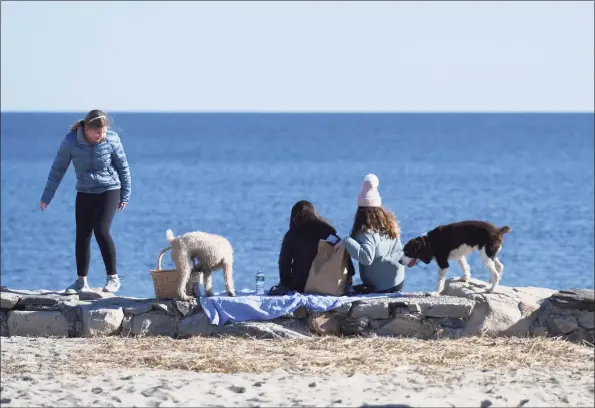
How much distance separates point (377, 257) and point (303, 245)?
2.26 ft

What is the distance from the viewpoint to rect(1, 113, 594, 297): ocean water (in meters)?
25.5

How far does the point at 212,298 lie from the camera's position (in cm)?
1113

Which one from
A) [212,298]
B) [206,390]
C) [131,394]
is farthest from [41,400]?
[212,298]

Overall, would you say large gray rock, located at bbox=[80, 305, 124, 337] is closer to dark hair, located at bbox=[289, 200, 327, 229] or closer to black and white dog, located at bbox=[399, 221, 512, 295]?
dark hair, located at bbox=[289, 200, 327, 229]

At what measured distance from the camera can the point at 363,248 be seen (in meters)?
11.2

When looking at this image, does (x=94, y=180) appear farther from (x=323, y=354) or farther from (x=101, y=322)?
(x=323, y=354)

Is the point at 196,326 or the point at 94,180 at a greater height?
the point at 94,180

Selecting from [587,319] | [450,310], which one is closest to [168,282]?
[450,310]

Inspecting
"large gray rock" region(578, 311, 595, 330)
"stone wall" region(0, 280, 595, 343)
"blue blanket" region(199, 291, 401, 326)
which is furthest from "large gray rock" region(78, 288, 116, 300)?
"large gray rock" region(578, 311, 595, 330)

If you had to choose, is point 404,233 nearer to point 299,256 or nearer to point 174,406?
point 299,256

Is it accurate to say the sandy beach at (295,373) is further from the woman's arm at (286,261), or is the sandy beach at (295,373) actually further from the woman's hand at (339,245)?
the woman's hand at (339,245)

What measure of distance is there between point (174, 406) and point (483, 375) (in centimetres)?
248

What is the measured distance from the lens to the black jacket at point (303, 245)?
1138 cm

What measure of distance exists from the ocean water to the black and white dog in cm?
306
